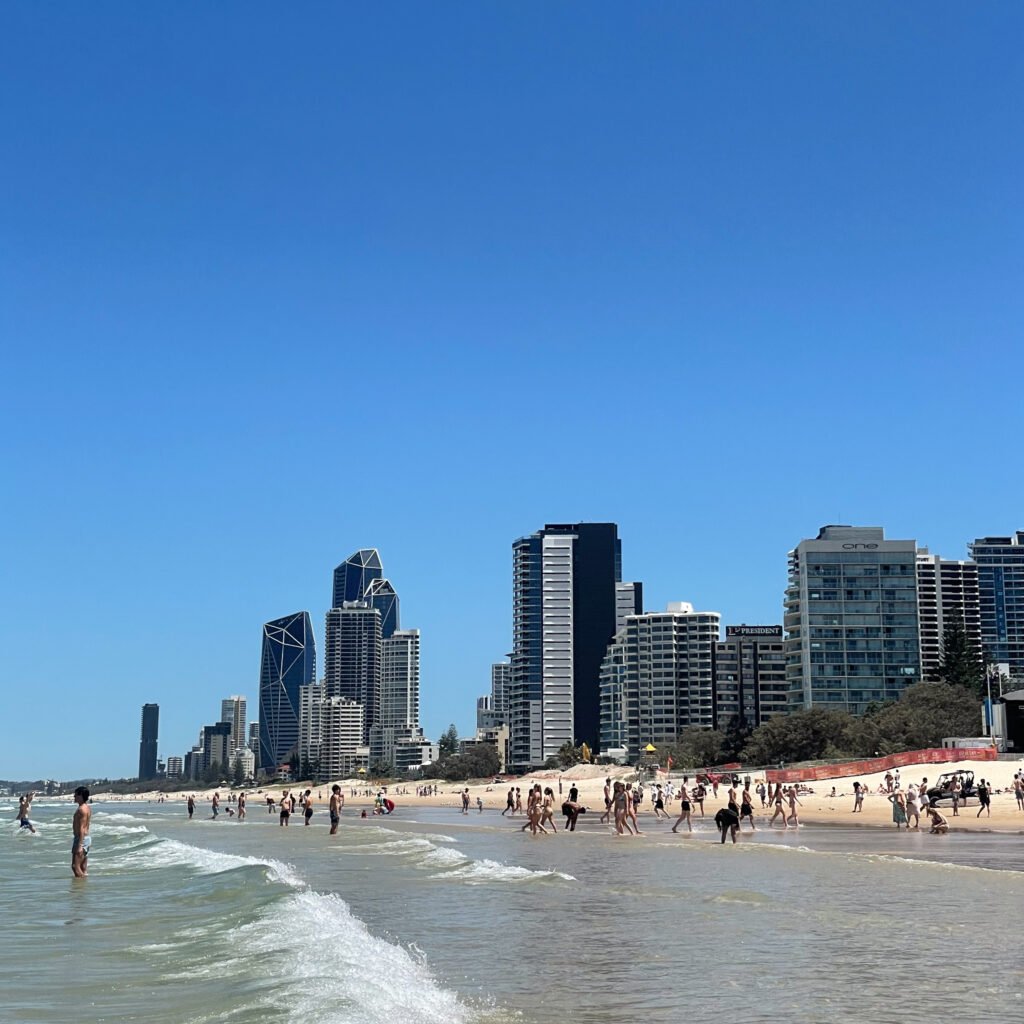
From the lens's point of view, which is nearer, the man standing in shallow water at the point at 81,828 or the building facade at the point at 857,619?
the man standing in shallow water at the point at 81,828

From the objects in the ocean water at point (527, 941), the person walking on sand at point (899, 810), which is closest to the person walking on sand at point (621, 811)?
the person walking on sand at point (899, 810)

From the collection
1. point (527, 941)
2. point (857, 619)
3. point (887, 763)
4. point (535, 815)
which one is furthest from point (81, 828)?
point (857, 619)

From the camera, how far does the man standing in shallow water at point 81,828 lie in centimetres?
1983

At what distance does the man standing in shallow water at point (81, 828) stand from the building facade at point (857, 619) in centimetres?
13996

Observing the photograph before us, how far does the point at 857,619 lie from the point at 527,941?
487ft

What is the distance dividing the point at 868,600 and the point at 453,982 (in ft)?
499

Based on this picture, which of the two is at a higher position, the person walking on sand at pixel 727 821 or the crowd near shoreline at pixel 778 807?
the person walking on sand at pixel 727 821

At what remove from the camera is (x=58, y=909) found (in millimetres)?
20359

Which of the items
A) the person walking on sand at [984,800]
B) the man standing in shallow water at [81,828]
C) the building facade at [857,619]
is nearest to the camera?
the man standing in shallow water at [81,828]

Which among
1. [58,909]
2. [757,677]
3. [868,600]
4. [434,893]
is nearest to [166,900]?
[58,909]

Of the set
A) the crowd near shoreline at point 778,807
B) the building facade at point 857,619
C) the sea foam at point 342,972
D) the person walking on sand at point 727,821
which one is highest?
the building facade at point 857,619

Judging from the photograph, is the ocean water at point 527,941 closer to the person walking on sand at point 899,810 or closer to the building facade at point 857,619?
the person walking on sand at point 899,810

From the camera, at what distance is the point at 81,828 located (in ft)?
70.4

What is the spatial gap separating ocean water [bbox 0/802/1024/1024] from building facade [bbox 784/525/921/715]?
423ft
